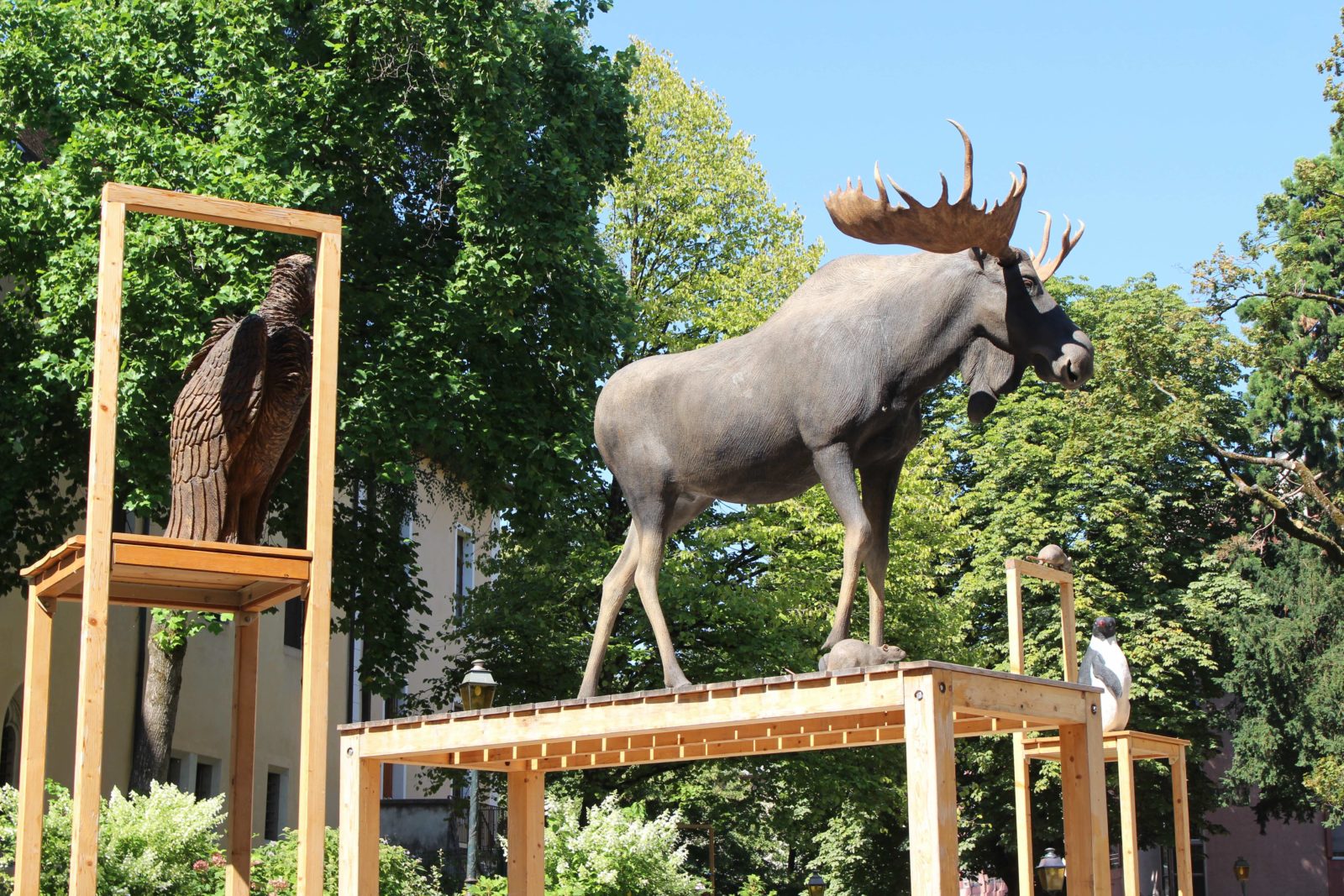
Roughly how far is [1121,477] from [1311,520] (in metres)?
4.52

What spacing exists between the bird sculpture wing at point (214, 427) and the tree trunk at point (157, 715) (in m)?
11.1

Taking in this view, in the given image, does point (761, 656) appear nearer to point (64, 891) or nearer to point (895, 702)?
point (64, 891)

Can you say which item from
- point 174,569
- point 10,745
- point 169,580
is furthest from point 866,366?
point 10,745

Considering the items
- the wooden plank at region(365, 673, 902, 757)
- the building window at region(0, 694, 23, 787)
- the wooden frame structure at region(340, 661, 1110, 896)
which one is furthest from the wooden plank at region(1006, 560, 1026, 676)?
the building window at region(0, 694, 23, 787)

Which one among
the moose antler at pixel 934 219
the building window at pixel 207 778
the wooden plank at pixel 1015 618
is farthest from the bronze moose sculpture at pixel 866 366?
the building window at pixel 207 778

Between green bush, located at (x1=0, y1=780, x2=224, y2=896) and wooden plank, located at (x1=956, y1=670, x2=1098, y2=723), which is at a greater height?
wooden plank, located at (x1=956, y1=670, x2=1098, y2=723)

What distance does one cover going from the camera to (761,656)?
2592 centimetres

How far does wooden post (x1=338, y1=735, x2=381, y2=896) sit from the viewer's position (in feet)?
31.6

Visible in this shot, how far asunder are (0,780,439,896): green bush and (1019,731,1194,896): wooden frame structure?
7257 millimetres

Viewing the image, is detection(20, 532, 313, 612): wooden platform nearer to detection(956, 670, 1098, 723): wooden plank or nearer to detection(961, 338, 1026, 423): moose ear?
detection(956, 670, 1098, 723): wooden plank

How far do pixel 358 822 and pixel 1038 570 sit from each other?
734 cm

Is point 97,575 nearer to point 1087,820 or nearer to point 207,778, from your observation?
point 1087,820

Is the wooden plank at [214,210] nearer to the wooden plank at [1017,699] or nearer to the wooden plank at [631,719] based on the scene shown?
the wooden plank at [631,719]

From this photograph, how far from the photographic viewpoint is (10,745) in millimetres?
21531
